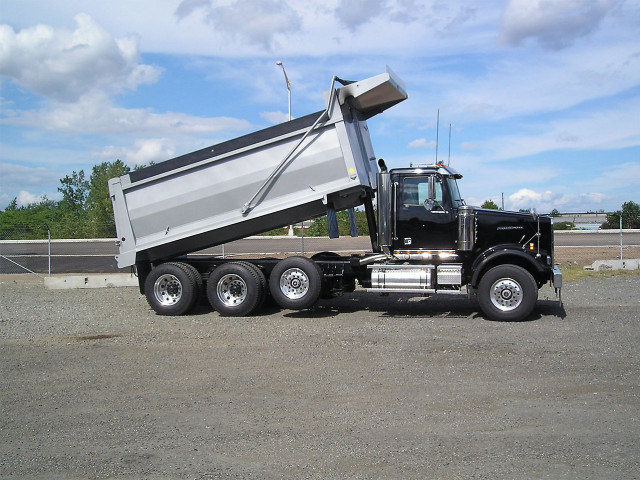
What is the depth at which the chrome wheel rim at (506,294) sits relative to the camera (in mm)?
10828

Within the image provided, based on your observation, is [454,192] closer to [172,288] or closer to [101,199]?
[172,288]

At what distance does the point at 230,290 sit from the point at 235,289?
0.11 meters

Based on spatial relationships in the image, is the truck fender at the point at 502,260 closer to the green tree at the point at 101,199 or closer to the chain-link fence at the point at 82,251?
the chain-link fence at the point at 82,251

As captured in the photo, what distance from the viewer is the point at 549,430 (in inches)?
211

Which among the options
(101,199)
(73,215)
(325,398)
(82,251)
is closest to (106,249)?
(82,251)

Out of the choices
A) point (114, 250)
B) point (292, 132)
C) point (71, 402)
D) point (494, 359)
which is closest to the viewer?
point (71, 402)

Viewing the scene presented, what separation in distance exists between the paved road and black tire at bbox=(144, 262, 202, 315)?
10.7m

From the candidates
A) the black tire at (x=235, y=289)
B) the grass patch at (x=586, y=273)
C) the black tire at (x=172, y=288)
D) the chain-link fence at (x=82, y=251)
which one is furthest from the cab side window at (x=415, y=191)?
the chain-link fence at (x=82, y=251)

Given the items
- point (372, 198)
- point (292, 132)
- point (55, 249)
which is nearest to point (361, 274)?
point (372, 198)

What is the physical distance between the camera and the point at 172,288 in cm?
1252

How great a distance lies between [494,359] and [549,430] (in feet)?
8.64

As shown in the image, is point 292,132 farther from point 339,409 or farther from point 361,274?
point 339,409

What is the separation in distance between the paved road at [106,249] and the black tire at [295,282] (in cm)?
1182

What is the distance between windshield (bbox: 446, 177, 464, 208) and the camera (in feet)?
38.0
